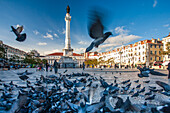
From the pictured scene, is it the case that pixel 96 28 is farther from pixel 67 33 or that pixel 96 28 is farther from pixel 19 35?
pixel 67 33

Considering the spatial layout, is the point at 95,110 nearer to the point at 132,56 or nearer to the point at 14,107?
the point at 14,107

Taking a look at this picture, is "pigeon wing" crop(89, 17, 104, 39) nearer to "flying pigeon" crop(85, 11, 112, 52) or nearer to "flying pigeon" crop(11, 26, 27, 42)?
"flying pigeon" crop(85, 11, 112, 52)

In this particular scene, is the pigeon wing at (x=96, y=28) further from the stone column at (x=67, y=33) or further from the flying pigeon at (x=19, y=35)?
the stone column at (x=67, y=33)

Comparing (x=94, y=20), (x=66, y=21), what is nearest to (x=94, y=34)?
(x=94, y=20)

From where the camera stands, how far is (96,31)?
7.92 feet

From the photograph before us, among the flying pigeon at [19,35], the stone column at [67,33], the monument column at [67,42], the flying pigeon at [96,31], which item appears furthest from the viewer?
the stone column at [67,33]

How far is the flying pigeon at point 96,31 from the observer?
216 cm

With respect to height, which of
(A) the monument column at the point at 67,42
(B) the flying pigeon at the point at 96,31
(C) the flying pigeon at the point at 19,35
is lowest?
(B) the flying pigeon at the point at 96,31

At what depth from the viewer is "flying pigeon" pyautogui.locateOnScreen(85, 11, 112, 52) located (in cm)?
216

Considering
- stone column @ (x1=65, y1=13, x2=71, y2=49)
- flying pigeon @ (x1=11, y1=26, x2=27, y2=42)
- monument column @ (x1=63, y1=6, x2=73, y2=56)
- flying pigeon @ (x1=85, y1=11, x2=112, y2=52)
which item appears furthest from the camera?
stone column @ (x1=65, y1=13, x2=71, y2=49)

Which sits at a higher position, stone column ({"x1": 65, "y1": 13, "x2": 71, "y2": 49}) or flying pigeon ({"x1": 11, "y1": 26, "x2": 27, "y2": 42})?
stone column ({"x1": 65, "y1": 13, "x2": 71, "y2": 49})

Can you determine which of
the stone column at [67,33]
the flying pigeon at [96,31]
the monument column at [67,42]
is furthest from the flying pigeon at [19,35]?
the stone column at [67,33]

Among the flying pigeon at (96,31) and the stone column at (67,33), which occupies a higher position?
the stone column at (67,33)

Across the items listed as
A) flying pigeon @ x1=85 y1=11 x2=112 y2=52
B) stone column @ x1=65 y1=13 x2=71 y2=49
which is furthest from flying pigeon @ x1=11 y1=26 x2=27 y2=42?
stone column @ x1=65 y1=13 x2=71 y2=49
